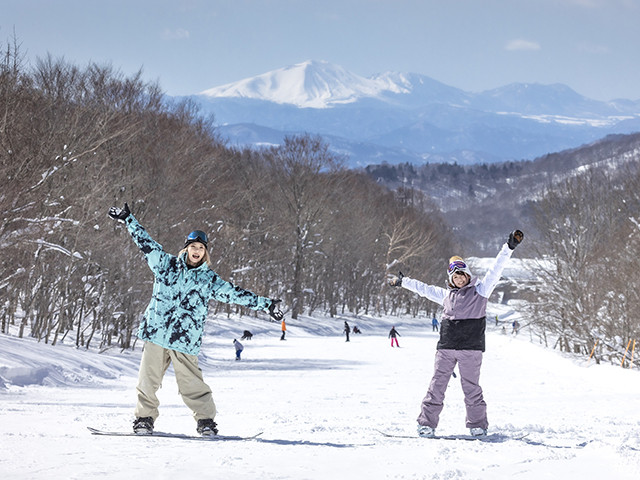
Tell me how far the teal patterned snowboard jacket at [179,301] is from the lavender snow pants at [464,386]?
6.53ft

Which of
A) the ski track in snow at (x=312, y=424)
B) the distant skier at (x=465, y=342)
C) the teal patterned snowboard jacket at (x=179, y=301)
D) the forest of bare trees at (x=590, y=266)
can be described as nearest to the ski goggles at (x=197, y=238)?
the teal patterned snowboard jacket at (x=179, y=301)

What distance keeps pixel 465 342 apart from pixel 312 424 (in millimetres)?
1919

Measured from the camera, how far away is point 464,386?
5859mm

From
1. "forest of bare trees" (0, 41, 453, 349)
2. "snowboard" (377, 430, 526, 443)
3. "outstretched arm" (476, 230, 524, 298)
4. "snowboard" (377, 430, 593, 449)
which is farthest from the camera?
"forest of bare trees" (0, 41, 453, 349)

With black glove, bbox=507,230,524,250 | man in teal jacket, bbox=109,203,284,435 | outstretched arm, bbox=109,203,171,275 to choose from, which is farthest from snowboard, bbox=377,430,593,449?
outstretched arm, bbox=109,203,171,275

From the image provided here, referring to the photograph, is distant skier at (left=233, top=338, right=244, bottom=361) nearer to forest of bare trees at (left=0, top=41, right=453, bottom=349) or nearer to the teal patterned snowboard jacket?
forest of bare trees at (left=0, top=41, right=453, bottom=349)

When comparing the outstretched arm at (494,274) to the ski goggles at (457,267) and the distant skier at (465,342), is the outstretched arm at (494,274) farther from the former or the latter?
the ski goggles at (457,267)

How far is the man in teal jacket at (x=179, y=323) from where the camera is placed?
16.4 ft

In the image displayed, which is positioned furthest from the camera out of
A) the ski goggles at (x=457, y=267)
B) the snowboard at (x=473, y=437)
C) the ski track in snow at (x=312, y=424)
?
the ski goggles at (x=457, y=267)

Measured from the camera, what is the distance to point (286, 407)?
9.04m

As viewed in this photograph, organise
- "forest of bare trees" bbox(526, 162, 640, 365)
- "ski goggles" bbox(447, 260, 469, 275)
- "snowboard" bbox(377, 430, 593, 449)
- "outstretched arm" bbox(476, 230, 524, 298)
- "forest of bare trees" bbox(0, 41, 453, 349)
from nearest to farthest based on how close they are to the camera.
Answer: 1. "snowboard" bbox(377, 430, 593, 449)
2. "outstretched arm" bbox(476, 230, 524, 298)
3. "ski goggles" bbox(447, 260, 469, 275)
4. "forest of bare trees" bbox(0, 41, 453, 349)
5. "forest of bare trees" bbox(526, 162, 640, 365)

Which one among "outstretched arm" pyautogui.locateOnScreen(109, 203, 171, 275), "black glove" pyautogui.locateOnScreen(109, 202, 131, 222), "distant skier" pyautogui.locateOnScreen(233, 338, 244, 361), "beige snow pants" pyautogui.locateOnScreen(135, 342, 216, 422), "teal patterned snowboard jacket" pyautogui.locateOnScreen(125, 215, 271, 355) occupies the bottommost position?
"distant skier" pyautogui.locateOnScreen(233, 338, 244, 361)

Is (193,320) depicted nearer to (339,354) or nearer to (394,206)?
(339,354)

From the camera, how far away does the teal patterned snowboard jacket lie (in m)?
5.00
